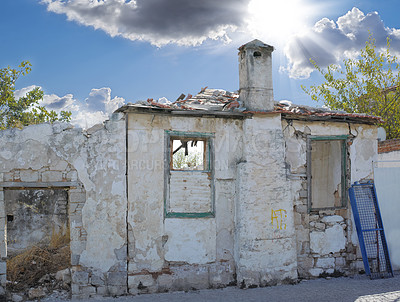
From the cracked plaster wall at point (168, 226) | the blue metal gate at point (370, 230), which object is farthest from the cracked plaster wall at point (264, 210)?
the blue metal gate at point (370, 230)

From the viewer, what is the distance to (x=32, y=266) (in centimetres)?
848

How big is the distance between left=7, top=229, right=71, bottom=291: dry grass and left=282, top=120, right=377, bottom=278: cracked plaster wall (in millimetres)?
5154

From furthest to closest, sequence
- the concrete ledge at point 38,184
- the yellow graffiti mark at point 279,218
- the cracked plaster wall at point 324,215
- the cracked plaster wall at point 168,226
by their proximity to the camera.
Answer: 1. the cracked plaster wall at point 324,215
2. the yellow graffiti mark at point 279,218
3. the cracked plaster wall at point 168,226
4. the concrete ledge at point 38,184

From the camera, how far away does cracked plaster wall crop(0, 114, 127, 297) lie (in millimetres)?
7164

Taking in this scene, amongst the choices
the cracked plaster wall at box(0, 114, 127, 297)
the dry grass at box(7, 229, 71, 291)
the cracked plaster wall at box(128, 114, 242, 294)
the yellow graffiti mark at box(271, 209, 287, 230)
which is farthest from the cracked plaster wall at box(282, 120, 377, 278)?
the dry grass at box(7, 229, 71, 291)

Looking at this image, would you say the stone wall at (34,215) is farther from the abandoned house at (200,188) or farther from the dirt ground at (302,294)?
the dirt ground at (302,294)

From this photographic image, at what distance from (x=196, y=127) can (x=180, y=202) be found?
1512 mm

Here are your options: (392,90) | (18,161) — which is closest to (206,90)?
(18,161)

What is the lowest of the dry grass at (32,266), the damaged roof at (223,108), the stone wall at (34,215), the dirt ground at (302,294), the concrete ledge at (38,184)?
the dirt ground at (302,294)

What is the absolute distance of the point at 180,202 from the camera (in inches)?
309

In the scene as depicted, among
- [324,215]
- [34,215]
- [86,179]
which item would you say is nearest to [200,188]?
[86,179]

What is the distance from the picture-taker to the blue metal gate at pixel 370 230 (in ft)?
28.6

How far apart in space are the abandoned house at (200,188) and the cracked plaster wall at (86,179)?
18 mm

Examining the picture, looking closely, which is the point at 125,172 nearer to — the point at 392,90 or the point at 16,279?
the point at 16,279
